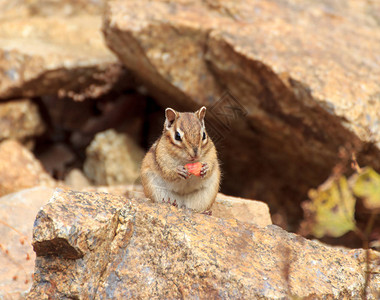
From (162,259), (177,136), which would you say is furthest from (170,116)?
(162,259)

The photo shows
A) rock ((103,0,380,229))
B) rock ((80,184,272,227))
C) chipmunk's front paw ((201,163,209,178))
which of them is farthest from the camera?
rock ((103,0,380,229))

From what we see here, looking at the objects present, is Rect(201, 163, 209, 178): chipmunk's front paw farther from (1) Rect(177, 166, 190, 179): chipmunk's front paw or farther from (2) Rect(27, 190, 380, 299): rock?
(2) Rect(27, 190, 380, 299): rock

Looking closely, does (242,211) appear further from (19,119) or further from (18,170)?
(19,119)

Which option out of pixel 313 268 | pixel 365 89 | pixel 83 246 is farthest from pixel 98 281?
pixel 365 89

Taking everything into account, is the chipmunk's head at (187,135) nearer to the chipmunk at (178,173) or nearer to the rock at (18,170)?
the chipmunk at (178,173)

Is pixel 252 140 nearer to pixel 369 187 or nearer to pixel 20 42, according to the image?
pixel 20 42

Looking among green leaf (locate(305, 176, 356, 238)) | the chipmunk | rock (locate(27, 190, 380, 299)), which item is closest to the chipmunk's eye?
the chipmunk
